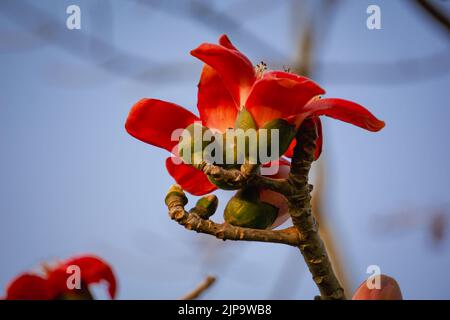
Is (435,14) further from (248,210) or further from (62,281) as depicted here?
(62,281)

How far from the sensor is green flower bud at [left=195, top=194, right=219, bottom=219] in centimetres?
88

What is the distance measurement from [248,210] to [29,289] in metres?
0.49

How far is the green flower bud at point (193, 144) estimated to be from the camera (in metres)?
0.84

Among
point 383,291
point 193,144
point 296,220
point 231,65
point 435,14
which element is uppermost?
point 435,14

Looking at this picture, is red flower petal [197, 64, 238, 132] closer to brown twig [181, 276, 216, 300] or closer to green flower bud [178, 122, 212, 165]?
green flower bud [178, 122, 212, 165]

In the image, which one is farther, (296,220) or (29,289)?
(29,289)

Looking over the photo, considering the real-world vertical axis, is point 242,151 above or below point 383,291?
above

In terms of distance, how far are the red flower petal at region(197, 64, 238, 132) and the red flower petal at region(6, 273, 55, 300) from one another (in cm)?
46

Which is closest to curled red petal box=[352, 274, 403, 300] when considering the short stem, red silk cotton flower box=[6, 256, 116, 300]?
the short stem

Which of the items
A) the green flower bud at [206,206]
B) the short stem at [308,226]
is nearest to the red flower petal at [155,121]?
the green flower bud at [206,206]

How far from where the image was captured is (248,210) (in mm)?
854

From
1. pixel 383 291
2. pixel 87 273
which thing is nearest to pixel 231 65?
pixel 383 291

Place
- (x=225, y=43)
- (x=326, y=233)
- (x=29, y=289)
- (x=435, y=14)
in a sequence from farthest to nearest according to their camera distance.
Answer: (x=326, y=233) < (x=435, y=14) < (x=29, y=289) < (x=225, y=43)
